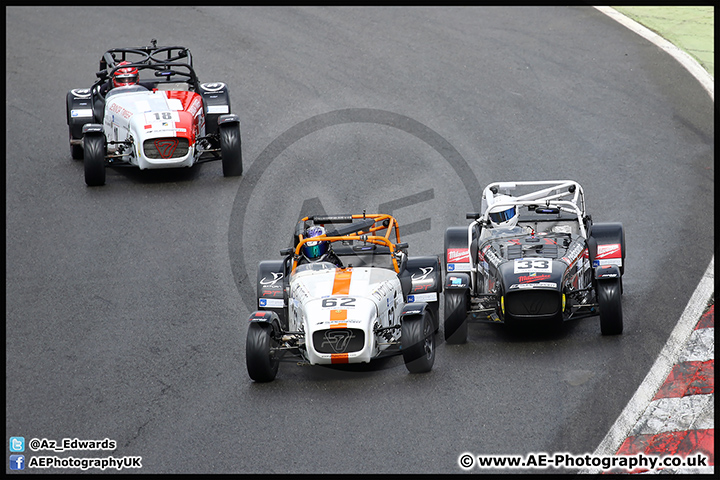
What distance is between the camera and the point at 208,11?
2450 centimetres

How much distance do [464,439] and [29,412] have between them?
14.2 feet

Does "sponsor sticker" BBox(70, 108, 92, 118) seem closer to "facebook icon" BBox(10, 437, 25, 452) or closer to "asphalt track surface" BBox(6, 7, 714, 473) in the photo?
"asphalt track surface" BBox(6, 7, 714, 473)

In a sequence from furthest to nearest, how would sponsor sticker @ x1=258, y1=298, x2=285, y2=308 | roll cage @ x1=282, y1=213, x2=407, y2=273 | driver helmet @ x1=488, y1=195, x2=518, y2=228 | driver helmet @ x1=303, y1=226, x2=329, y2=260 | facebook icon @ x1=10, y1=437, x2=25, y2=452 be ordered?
driver helmet @ x1=488, y1=195, x2=518, y2=228, driver helmet @ x1=303, y1=226, x2=329, y2=260, roll cage @ x1=282, y1=213, x2=407, y2=273, sponsor sticker @ x1=258, y1=298, x2=285, y2=308, facebook icon @ x1=10, y1=437, x2=25, y2=452

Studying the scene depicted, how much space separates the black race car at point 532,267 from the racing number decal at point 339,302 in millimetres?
1215

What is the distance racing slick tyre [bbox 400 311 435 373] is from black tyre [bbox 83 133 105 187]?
7.68m

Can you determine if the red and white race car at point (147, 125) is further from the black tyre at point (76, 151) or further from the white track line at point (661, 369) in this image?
the white track line at point (661, 369)

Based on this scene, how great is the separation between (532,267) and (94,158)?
26.9ft

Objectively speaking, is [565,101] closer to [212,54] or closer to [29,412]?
[212,54]

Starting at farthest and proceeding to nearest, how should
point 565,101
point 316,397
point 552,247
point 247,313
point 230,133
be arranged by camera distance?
point 565,101
point 230,133
point 247,313
point 552,247
point 316,397

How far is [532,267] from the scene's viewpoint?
10359 millimetres

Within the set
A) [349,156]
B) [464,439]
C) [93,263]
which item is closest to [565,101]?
[349,156]

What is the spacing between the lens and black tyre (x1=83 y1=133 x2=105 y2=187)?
15477mm

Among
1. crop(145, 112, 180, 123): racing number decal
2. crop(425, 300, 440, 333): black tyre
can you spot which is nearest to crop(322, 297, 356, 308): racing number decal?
crop(425, 300, 440, 333): black tyre

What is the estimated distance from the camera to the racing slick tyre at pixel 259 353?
9.66 metres
